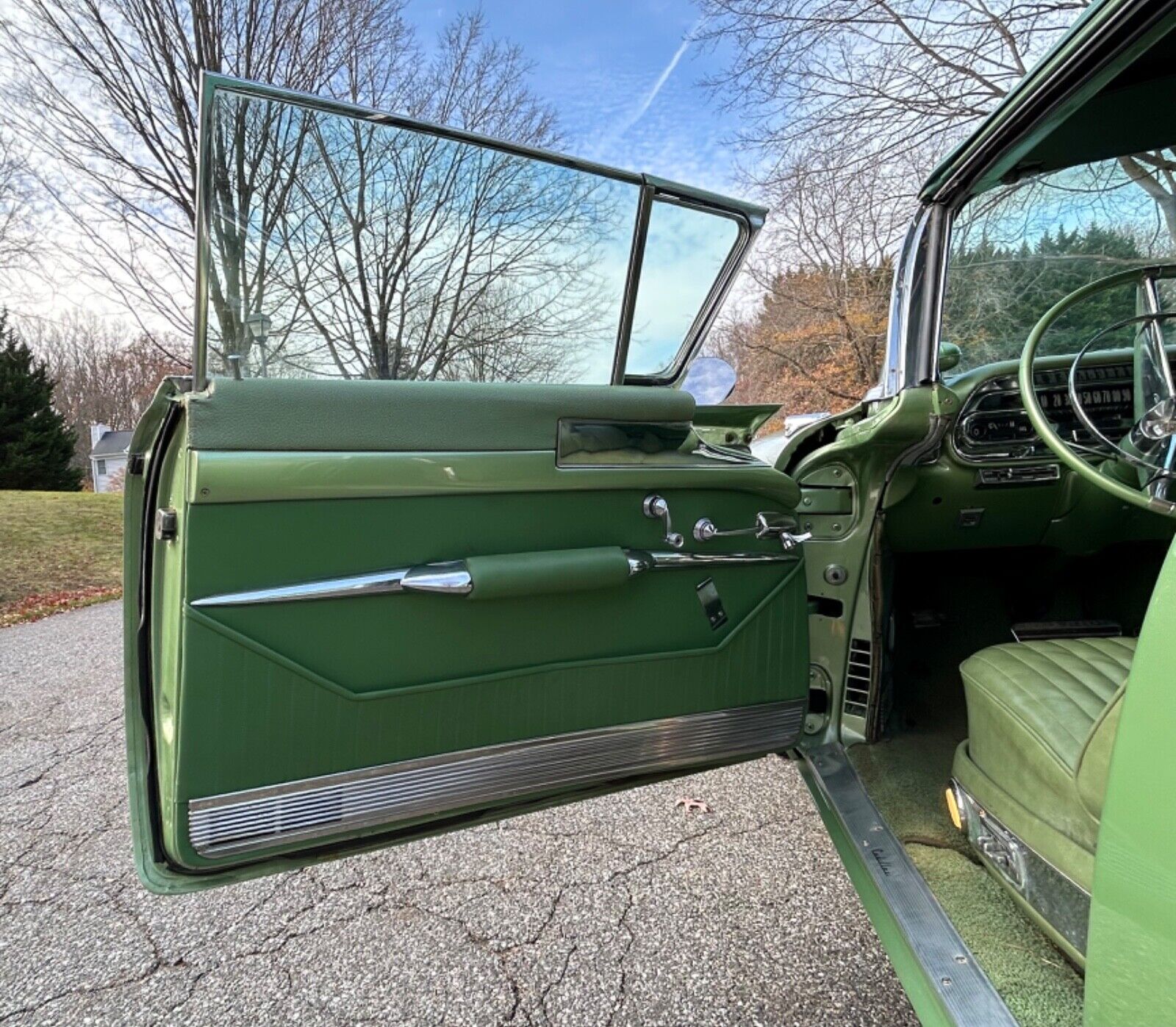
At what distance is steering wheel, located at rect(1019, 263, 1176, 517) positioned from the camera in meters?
1.53

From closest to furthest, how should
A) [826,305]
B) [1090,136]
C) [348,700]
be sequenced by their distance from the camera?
1. [348,700]
2. [1090,136]
3. [826,305]

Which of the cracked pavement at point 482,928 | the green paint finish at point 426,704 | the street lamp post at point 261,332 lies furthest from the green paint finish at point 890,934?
the street lamp post at point 261,332

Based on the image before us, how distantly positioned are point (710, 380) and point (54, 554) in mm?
8915

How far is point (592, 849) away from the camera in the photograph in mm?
2457

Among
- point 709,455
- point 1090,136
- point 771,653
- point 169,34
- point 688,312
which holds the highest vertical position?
point 169,34

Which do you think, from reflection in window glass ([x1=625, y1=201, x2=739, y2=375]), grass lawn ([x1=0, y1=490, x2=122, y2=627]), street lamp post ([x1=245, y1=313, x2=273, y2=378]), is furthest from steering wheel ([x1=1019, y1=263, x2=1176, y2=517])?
grass lawn ([x1=0, y1=490, x2=122, y2=627])

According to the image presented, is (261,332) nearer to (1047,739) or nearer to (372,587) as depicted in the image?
(372,587)

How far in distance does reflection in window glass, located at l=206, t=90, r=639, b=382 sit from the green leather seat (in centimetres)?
122

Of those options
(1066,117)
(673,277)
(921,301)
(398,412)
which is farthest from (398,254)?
(1066,117)

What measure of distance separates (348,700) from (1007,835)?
1.31 m

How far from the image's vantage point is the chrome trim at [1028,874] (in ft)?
3.88

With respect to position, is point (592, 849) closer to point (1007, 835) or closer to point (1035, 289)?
point (1007, 835)

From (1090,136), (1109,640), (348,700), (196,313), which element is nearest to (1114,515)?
(1109,640)

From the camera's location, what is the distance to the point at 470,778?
4.62 feet
